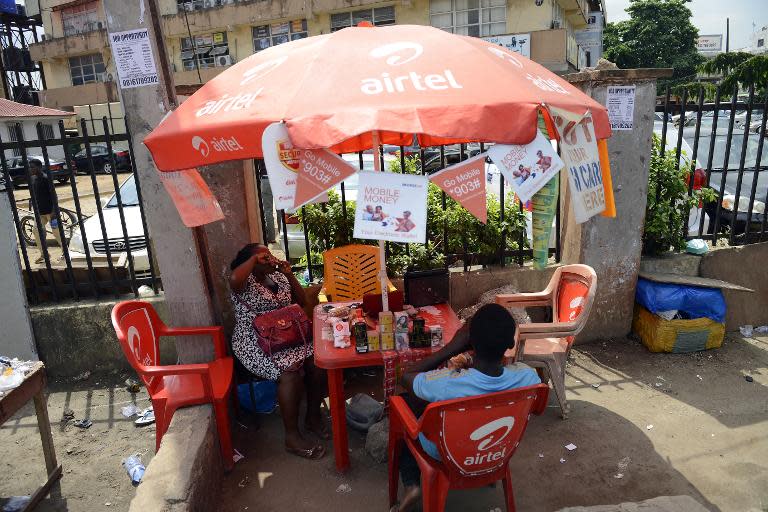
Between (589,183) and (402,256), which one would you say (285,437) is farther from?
(589,183)

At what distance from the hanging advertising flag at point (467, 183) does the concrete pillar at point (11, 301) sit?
393 cm

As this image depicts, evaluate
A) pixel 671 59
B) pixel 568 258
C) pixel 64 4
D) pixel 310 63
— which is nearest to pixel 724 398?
pixel 568 258

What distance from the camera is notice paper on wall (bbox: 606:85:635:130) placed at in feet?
14.5

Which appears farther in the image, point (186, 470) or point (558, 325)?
point (558, 325)

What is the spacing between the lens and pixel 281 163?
8.09ft

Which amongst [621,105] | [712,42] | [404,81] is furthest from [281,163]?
[712,42]

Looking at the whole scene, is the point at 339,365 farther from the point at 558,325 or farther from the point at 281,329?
the point at 558,325

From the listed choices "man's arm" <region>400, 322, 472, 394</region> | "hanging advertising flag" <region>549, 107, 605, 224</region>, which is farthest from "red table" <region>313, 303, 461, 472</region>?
"hanging advertising flag" <region>549, 107, 605, 224</region>

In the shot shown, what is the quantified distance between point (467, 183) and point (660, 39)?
48.4 metres

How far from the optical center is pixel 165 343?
4750 mm

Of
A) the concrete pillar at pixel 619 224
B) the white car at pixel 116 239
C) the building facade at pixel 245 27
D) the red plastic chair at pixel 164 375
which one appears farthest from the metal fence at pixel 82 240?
the building facade at pixel 245 27

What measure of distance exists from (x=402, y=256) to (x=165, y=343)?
230cm

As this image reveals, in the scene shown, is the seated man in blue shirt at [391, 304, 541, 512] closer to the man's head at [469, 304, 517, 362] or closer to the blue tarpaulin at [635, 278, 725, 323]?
the man's head at [469, 304, 517, 362]

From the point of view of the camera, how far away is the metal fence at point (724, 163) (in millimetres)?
4707
